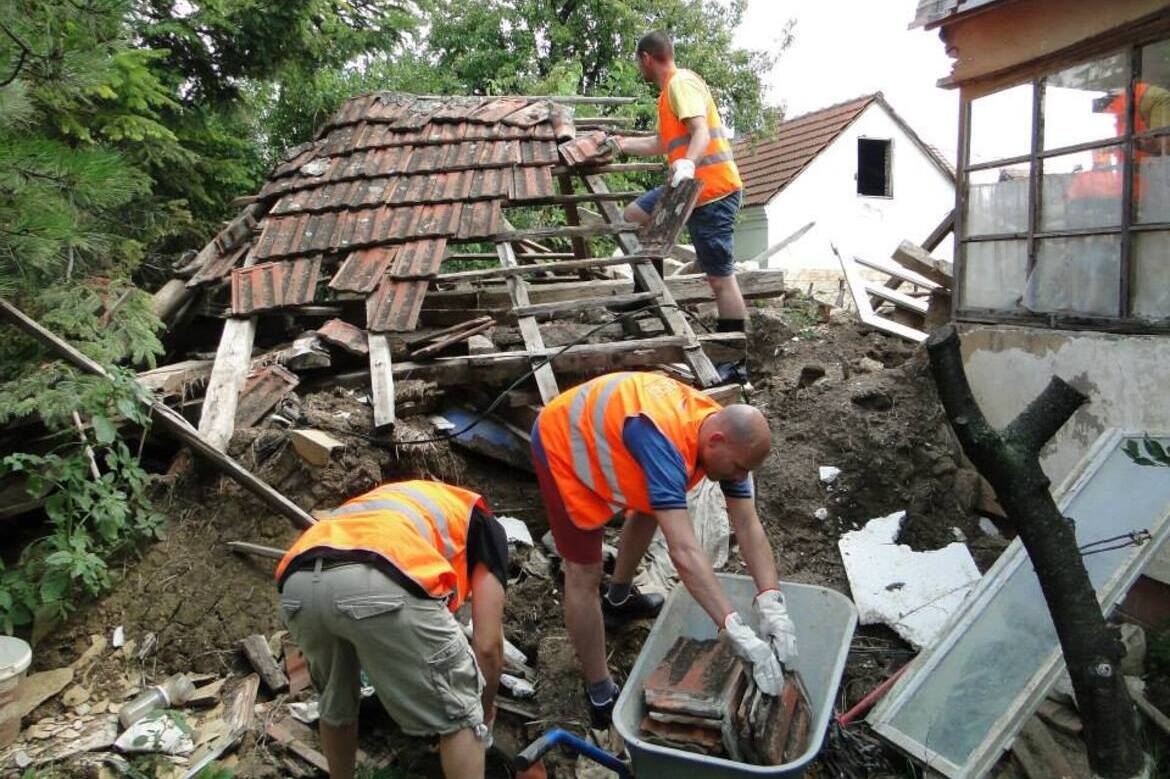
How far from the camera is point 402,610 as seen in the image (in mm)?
2264

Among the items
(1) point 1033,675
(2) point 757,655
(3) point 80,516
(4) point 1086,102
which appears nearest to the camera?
(2) point 757,655

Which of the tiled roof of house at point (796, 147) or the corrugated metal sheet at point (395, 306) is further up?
the tiled roof of house at point (796, 147)

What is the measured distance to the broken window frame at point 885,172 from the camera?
17384mm

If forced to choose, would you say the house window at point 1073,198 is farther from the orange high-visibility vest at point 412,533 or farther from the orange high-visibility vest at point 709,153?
the orange high-visibility vest at point 412,533

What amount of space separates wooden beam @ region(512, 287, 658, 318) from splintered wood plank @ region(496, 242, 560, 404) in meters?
0.04

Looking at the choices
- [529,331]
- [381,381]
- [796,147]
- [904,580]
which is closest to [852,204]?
[796,147]

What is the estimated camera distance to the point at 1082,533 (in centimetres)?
357

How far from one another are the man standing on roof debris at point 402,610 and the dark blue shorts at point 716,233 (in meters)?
2.87

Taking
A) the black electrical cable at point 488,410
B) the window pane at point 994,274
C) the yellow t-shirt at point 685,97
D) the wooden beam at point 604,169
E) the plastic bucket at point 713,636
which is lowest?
the plastic bucket at point 713,636

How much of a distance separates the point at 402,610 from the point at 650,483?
0.93 meters

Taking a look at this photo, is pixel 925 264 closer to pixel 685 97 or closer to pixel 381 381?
pixel 685 97

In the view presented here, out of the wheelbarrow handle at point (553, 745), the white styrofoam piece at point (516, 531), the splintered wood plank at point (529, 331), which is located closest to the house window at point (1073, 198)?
the splintered wood plank at point (529, 331)

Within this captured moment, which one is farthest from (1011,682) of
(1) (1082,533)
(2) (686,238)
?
(2) (686,238)

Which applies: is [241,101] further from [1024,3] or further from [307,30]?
[1024,3]
